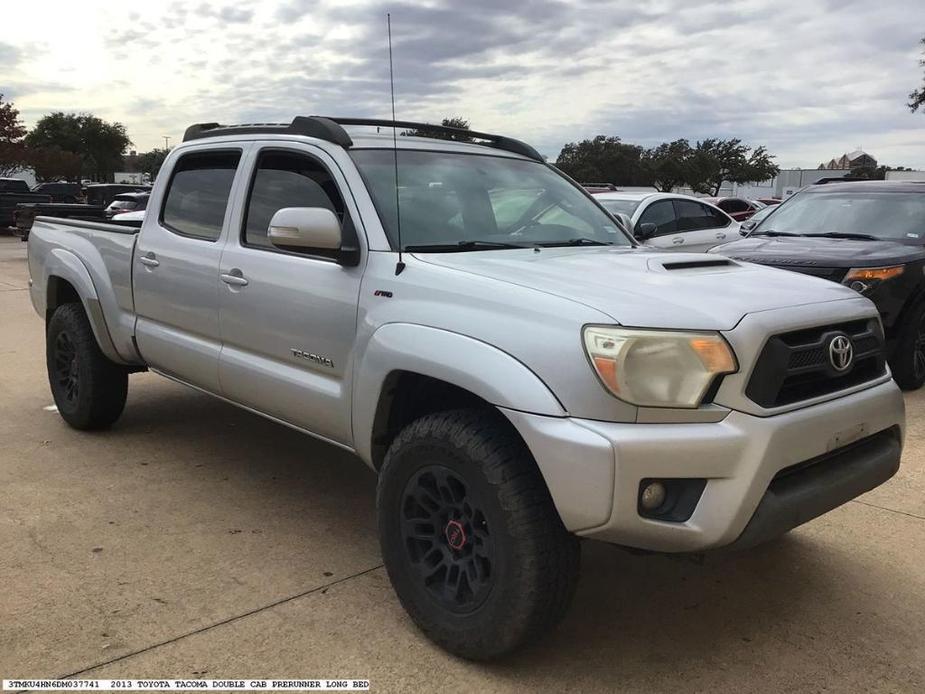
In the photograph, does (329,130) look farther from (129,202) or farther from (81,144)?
(81,144)

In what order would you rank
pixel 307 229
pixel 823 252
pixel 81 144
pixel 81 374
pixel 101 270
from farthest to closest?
1. pixel 81 144
2. pixel 823 252
3. pixel 81 374
4. pixel 101 270
5. pixel 307 229

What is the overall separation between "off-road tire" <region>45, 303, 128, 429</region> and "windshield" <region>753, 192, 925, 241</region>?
5.74m

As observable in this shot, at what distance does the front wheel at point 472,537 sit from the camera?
255 centimetres

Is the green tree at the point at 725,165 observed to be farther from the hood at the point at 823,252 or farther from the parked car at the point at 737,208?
the hood at the point at 823,252

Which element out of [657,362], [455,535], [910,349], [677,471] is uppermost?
[657,362]

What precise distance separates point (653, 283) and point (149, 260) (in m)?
2.91

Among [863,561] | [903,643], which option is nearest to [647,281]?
[903,643]

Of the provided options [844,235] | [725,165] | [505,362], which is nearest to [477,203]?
[505,362]

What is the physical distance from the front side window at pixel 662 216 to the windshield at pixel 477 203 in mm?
6070

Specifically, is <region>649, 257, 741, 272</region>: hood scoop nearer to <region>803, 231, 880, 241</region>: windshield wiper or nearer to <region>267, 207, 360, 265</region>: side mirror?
<region>267, 207, 360, 265</region>: side mirror

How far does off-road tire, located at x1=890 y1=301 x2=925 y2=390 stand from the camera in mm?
6602

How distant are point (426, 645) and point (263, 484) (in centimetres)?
190

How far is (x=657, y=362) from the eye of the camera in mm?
2449

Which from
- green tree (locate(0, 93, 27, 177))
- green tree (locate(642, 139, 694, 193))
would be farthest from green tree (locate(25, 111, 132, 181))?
green tree (locate(642, 139, 694, 193))
